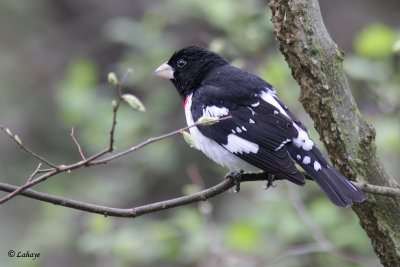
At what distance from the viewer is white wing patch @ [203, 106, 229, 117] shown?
2.89m

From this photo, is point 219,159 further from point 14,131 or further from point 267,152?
point 14,131

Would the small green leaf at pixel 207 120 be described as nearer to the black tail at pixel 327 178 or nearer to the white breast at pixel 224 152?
the black tail at pixel 327 178

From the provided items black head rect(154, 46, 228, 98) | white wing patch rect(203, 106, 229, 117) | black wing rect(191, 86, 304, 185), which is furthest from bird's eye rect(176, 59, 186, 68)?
white wing patch rect(203, 106, 229, 117)

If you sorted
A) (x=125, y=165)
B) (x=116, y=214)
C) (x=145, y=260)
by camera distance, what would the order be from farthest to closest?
(x=125, y=165), (x=145, y=260), (x=116, y=214)

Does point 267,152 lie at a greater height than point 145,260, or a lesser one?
lesser

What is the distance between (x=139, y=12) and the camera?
6.12m

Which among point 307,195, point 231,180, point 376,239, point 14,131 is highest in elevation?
point 14,131

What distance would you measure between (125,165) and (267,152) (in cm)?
290

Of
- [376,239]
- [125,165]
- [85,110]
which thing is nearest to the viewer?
[376,239]

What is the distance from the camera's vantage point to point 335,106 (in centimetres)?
231

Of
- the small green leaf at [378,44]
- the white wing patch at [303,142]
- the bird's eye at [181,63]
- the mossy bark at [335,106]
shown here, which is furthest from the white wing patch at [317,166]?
the small green leaf at [378,44]

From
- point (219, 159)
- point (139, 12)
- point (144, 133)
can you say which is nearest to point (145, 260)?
point (144, 133)

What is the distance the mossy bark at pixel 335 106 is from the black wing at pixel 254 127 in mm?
277

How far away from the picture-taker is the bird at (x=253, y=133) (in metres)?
2.51
